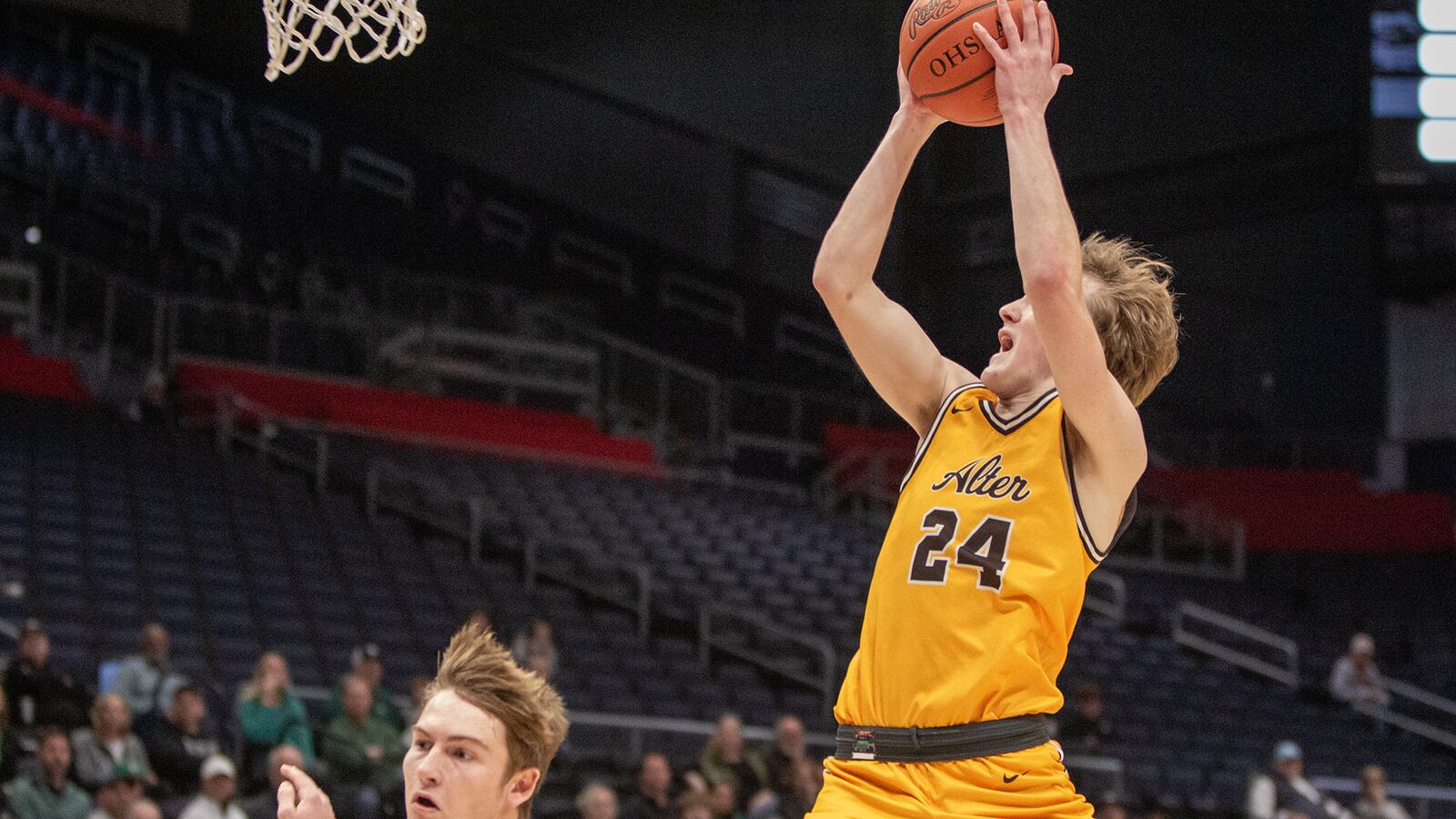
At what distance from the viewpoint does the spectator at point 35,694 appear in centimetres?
853


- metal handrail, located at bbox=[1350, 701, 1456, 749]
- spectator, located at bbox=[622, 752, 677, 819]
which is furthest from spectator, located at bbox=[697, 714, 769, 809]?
metal handrail, located at bbox=[1350, 701, 1456, 749]

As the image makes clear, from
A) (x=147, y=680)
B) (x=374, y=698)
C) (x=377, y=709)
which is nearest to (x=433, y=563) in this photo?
(x=374, y=698)

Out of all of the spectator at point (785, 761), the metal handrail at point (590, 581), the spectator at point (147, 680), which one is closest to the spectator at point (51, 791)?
the spectator at point (147, 680)

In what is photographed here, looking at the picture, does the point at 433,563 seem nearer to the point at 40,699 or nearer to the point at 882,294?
the point at 40,699

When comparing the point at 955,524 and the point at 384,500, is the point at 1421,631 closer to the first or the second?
the point at 384,500

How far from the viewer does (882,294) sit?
131 inches

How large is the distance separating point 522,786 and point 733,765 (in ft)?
23.7

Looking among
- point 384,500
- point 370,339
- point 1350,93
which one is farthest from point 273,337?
point 1350,93

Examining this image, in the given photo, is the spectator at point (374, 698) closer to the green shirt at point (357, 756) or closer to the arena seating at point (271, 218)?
the green shirt at point (357, 756)

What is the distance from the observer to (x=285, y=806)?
8.04 ft

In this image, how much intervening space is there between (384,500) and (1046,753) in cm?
1259

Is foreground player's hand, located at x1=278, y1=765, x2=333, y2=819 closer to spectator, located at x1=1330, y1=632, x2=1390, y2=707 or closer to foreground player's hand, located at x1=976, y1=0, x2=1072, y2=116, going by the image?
foreground player's hand, located at x1=976, y1=0, x2=1072, y2=116

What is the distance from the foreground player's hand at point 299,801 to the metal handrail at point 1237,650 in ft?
49.7

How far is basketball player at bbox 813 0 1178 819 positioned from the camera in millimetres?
2920
